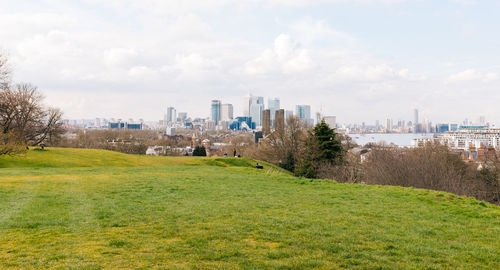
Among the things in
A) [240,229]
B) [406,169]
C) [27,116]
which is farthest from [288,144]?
[240,229]

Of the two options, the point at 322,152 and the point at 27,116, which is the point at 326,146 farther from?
the point at 27,116

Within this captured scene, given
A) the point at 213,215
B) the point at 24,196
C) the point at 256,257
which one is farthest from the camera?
the point at 24,196

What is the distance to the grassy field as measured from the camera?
6.02 meters

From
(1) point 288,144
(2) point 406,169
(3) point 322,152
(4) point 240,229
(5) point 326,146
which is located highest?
(5) point 326,146

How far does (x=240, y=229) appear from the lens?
8.11m

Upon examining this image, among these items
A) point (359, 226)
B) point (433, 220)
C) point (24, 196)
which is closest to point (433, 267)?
point (359, 226)

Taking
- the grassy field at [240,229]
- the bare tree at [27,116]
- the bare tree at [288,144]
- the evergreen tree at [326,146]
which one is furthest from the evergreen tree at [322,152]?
the bare tree at [27,116]

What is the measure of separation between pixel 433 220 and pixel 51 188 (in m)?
14.8

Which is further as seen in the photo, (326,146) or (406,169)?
(326,146)

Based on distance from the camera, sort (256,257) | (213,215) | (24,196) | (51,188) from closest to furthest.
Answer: (256,257) < (213,215) < (24,196) < (51,188)

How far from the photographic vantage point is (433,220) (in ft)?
32.3

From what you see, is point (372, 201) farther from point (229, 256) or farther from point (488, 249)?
point (229, 256)

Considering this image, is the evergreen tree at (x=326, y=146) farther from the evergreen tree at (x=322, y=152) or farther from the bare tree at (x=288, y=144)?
the bare tree at (x=288, y=144)

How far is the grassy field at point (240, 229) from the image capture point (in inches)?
237
